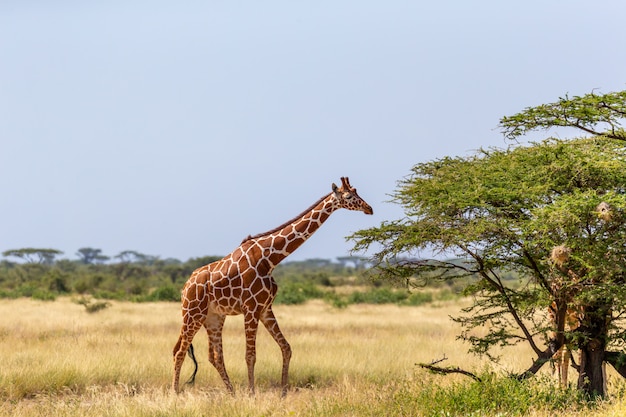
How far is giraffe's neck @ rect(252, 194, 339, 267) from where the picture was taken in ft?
40.3

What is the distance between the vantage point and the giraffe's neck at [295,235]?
1227 centimetres

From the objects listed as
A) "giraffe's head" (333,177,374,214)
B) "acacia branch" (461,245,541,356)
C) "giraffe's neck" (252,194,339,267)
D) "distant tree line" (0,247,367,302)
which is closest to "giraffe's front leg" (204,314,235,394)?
"giraffe's neck" (252,194,339,267)

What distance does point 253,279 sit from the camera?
12023 mm

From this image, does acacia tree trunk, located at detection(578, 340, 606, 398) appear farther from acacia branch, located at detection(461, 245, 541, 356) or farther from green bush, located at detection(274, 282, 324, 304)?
green bush, located at detection(274, 282, 324, 304)

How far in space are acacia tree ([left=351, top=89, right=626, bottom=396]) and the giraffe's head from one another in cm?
49

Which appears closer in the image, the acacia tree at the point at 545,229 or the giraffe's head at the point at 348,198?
the acacia tree at the point at 545,229

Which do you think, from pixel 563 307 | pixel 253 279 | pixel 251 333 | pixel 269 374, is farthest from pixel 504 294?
pixel 269 374

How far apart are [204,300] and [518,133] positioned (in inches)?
232

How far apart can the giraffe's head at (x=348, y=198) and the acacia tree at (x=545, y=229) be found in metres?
0.49

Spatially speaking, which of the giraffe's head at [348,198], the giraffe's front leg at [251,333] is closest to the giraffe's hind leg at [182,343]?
the giraffe's front leg at [251,333]

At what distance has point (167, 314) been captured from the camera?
97.2ft

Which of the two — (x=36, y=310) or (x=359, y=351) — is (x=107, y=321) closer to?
(x=36, y=310)

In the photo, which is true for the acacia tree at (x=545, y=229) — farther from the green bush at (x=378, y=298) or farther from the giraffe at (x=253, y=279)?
the green bush at (x=378, y=298)

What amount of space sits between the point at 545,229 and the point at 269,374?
7.43 metres
